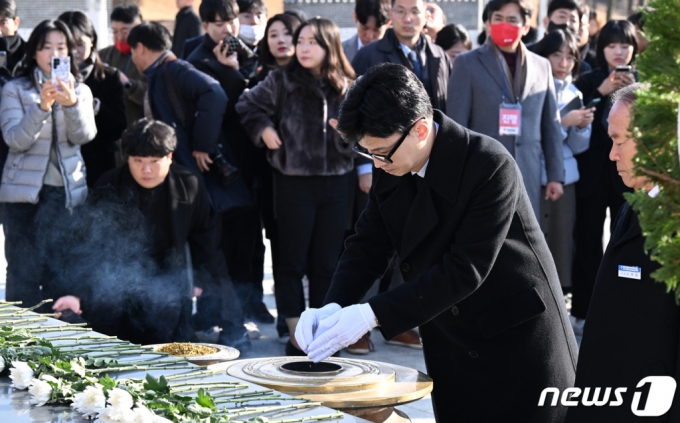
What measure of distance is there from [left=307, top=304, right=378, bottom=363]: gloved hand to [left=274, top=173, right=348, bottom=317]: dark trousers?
9.12 ft

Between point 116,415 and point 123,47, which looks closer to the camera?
point 116,415

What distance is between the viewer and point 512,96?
600 centimetres

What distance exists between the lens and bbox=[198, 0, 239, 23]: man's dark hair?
6453 mm

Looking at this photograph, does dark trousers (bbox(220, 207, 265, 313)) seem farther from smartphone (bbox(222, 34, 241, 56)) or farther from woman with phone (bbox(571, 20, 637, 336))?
woman with phone (bbox(571, 20, 637, 336))

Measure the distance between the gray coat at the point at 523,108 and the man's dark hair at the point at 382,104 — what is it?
3106 millimetres

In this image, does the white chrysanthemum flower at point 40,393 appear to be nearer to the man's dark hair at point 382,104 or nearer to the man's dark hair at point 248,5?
the man's dark hair at point 382,104

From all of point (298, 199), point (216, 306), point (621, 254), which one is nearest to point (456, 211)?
point (621, 254)

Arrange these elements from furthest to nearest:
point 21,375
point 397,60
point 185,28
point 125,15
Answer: point 185,28, point 125,15, point 397,60, point 21,375

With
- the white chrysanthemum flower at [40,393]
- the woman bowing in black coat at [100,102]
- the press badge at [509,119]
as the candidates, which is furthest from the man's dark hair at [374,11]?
the white chrysanthemum flower at [40,393]

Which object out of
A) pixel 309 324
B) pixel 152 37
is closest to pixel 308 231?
pixel 152 37

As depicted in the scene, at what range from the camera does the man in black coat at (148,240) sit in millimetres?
5101

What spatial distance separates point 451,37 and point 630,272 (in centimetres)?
516

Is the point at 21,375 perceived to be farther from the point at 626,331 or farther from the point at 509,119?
the point at 509,119

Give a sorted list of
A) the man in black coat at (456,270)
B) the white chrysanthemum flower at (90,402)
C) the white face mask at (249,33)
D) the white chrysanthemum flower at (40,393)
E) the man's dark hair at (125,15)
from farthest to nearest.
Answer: the man's dark hair at (125,15), the white face mask at (249,33), the man in black coat at (456,270), the white chrysanthemum flower at (40,393), the white chrysanthemum flower at (90,402)
